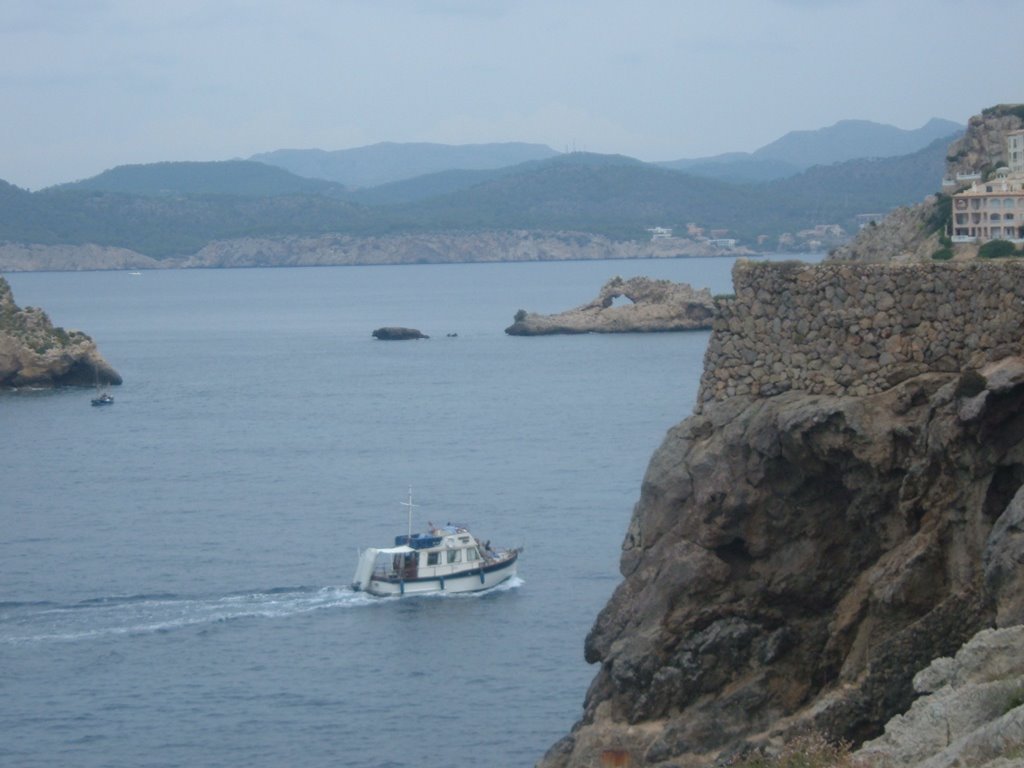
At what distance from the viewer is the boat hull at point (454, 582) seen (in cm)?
3479

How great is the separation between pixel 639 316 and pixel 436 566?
74.6 m

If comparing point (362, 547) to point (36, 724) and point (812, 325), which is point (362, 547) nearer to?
point (36, 724)

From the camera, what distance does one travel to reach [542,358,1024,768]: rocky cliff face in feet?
42.3

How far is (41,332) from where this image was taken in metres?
80.9

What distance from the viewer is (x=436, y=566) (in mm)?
35688

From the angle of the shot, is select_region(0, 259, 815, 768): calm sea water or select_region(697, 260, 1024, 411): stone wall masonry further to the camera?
select_region(0, 259, 815, 768): calm sea water

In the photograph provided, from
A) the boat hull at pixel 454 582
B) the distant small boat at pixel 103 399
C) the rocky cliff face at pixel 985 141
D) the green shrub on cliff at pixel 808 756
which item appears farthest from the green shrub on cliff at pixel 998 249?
the distant small boat at pixel 103 399

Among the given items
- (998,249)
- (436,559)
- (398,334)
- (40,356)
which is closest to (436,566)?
(436,559)

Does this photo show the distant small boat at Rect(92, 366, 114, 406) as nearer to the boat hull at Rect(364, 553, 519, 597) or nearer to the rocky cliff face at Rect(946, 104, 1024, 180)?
the rocky cliff face at Rect(946, 104, 1024, 180)

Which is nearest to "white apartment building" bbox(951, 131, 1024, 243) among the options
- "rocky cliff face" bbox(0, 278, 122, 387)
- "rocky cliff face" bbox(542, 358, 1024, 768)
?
"rocky cliff face" bbox(542, 358, 1024, 768)

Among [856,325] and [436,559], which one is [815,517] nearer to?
[856,325]

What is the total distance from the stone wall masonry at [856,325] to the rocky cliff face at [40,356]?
6671 centimetres

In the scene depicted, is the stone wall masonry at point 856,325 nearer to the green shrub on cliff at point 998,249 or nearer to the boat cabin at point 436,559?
the green shrub on cliff at point 998,249

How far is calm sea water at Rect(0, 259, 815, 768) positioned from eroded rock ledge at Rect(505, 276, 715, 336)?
81.1 feet
